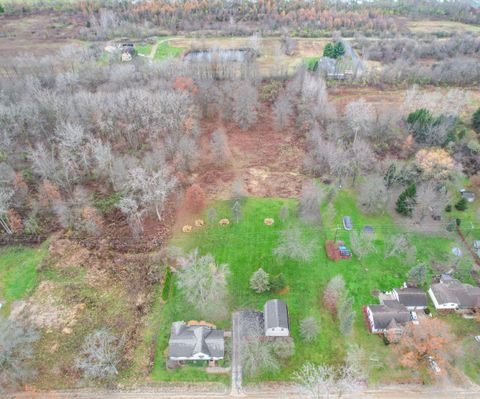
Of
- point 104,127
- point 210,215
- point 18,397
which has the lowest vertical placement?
point 18,397

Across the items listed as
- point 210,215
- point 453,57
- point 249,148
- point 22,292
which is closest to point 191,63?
point 249,148

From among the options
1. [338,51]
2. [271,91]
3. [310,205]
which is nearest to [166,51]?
[271,91]

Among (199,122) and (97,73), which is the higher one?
(97,73)

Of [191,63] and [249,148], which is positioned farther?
[191,63]

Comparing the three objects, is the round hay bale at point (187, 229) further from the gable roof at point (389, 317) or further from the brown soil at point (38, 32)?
the brown soil at point (38, 32)

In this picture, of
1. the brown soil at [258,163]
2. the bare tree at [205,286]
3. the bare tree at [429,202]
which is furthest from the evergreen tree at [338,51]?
the bare tree at [205,286]

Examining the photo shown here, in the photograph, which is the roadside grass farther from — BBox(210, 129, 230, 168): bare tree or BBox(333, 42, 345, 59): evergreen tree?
BBox(210, 129, 230, 168): bare tree

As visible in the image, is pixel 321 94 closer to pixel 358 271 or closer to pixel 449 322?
pixel 358 271

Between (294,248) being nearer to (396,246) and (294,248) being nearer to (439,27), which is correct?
(396,246)
